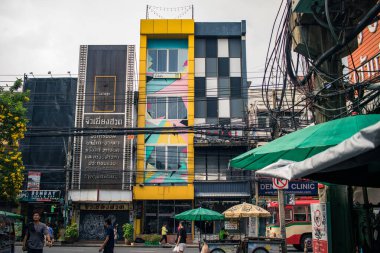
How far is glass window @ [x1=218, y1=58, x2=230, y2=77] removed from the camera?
119ft

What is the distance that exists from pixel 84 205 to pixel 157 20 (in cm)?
1696

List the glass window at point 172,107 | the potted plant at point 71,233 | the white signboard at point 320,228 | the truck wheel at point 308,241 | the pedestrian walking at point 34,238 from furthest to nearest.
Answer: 1. the glass window at point 172,107
2. the potted plant at point 71,233
3. the truck wheel at point 308,241
4. the pedestrian walking at point 34,238
5. the white signboard at point 320,228

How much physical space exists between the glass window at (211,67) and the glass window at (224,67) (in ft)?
1.15

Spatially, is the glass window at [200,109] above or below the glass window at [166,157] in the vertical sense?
above

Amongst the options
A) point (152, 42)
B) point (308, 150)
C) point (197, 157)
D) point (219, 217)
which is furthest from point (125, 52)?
point (308, 150)

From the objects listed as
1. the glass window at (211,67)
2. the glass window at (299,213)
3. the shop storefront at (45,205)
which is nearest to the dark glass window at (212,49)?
the glass window at (211,67)

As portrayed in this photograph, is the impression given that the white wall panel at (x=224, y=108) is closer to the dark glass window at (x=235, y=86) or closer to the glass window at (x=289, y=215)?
the dark glass window at (x=235, y=86)

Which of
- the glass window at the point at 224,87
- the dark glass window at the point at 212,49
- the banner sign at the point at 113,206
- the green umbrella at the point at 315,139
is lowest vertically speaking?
the banner sign at the point at 113,206

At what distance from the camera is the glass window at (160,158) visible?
3419 centimetres

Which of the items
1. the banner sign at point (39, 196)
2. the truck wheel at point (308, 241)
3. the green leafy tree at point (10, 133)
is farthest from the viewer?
the banner sign at point (39, 196)

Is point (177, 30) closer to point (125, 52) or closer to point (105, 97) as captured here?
point (125, 52)

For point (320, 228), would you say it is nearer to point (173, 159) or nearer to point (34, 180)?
point (173, 159)

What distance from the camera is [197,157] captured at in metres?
34.6

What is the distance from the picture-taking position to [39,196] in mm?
33312
